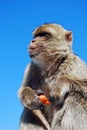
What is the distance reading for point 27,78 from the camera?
9.23 metres

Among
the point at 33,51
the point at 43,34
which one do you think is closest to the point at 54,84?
the point at 33,51

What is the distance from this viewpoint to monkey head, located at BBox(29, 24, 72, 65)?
8.82 metres

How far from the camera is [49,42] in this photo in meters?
9.16

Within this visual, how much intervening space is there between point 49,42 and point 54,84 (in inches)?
42.7

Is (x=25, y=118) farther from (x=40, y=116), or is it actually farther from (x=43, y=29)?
(x=43, y=29)

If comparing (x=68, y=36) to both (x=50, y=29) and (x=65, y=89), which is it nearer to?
(x=50, y=29)

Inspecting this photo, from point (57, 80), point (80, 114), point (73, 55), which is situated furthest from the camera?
point (73, 55)

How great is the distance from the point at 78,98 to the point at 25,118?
1.30 metres

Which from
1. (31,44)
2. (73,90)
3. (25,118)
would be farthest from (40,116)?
(31,44)

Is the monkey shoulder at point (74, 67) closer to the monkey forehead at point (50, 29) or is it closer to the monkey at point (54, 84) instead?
the monkey at point (54, 84)

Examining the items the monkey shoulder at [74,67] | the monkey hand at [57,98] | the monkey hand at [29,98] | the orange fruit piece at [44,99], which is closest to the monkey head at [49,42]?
the monkey shoulder at [74,67]

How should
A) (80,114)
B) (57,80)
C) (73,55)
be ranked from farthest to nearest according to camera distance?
(73,55)
(57,80)
(80,114)

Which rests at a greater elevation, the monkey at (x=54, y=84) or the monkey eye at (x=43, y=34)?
the monkey eye at (x=43, y=34)

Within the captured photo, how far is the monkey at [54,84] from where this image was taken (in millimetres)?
7912
